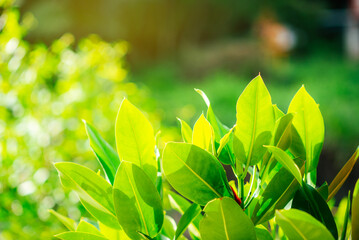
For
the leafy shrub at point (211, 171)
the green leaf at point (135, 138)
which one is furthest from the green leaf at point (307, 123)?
the green leaf at point (135, 138)

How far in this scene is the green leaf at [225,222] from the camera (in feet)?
0.90

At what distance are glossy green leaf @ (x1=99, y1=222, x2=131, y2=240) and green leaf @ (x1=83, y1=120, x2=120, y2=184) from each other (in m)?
0.04

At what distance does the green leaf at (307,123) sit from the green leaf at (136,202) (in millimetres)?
128

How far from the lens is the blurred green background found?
1.07 m

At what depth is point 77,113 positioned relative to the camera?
4.22 ft

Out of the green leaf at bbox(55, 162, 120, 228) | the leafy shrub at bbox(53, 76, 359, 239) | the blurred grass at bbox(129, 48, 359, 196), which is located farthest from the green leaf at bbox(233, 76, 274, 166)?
the blurred grass at bbox(129, 48, 359, 196)

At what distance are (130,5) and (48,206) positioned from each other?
359 inches

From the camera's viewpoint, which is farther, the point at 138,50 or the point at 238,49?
the point at 138,50

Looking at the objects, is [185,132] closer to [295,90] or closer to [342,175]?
[342,175]

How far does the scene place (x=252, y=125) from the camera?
0.33 metres

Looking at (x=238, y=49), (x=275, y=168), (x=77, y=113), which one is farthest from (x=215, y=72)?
(x=275, y=168)

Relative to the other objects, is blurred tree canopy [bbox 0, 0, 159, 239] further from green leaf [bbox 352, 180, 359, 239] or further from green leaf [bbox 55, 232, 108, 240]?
green leaf [bbox 352, 180, 359, 239]

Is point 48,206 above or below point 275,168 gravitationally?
below

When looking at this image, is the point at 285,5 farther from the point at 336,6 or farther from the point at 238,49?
the point at 238,49
